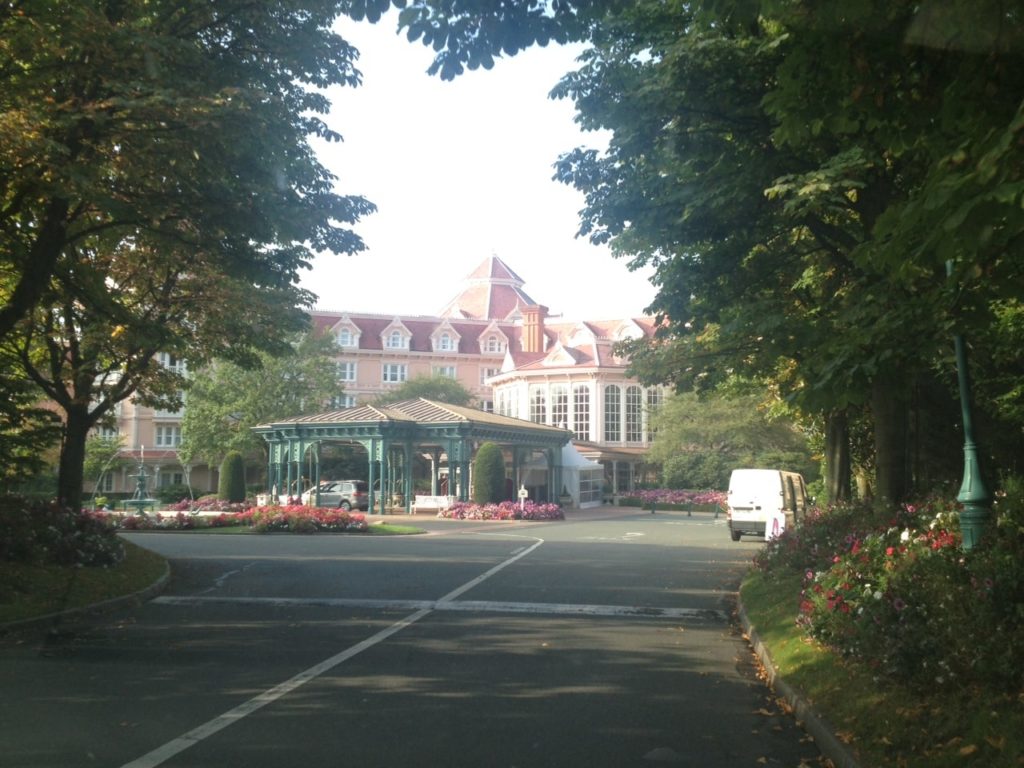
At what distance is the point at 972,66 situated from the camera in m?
5.77

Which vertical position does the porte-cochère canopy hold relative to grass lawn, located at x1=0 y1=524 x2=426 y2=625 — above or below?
above

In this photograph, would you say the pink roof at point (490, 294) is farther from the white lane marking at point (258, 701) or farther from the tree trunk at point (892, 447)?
the white lane marking at point (258, 701)

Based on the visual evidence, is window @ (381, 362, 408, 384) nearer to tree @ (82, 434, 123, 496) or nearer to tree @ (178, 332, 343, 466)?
tree @ (178, 332, 343, 466)

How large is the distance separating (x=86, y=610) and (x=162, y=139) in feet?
20.4

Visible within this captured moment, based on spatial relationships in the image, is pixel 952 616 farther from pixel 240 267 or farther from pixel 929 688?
pixel 240 267

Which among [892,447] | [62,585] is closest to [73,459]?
[62,585]

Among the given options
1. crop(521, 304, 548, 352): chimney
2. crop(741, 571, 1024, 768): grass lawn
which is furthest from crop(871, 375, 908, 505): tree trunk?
crop(521, 304, 548, 352): chimney

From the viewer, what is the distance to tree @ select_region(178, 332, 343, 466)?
55188 mm

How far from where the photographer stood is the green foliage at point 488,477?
44.6 m

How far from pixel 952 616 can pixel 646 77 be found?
778 centimetres

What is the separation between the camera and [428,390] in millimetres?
68500

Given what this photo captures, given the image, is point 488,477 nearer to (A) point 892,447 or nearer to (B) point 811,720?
(A) point 892,447

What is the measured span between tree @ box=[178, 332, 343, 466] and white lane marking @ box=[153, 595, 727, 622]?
1603 inches

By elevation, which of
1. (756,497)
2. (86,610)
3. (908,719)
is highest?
(756,497)
